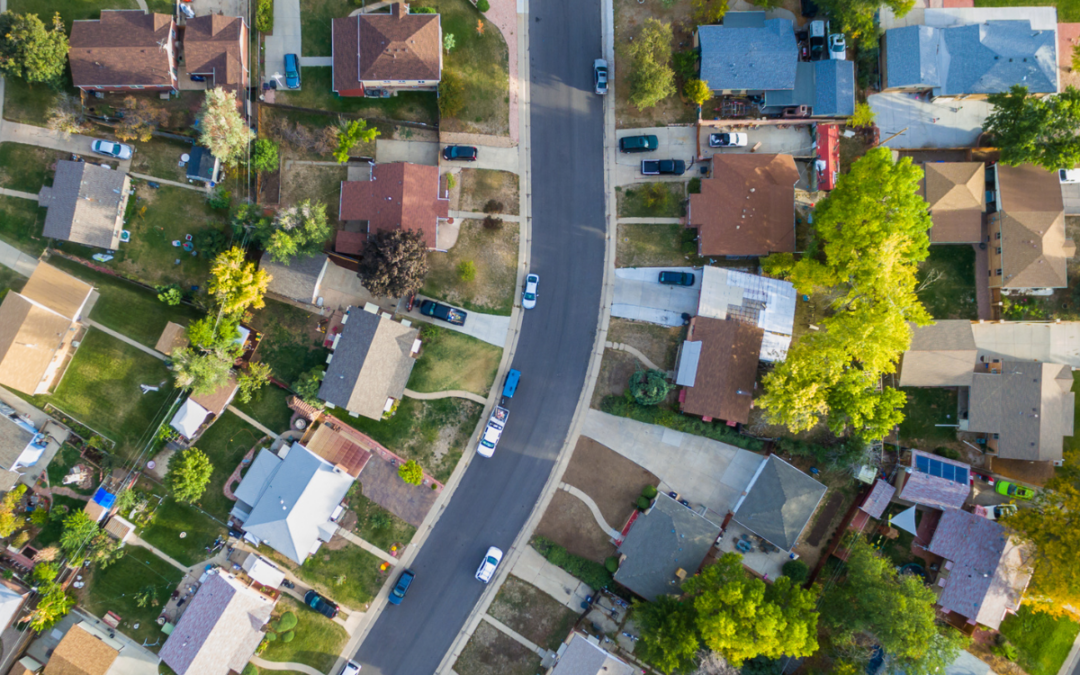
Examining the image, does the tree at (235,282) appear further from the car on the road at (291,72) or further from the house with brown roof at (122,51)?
the house with brown roof at (122,51)

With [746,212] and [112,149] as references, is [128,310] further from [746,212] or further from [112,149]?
[746,212]

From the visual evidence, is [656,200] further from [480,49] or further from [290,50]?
[290,50]

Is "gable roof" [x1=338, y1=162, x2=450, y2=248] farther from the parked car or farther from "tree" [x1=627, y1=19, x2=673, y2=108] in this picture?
"tree" [x1=627, y1=19, x2=673, y2=108]

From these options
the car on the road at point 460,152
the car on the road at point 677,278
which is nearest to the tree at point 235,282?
the car on the road at point 460,152

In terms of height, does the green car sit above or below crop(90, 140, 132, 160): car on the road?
below

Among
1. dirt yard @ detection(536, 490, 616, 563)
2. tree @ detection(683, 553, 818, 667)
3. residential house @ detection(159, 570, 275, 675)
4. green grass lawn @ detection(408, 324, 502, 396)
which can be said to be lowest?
residential house @ detection(159, 570, 275, 675)

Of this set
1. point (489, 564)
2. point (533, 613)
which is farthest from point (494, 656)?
point (489, 564)

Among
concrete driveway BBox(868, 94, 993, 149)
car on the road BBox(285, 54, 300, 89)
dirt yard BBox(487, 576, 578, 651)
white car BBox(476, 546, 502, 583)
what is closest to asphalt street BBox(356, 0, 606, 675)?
white car BBox(476, 546, 502, 583)
